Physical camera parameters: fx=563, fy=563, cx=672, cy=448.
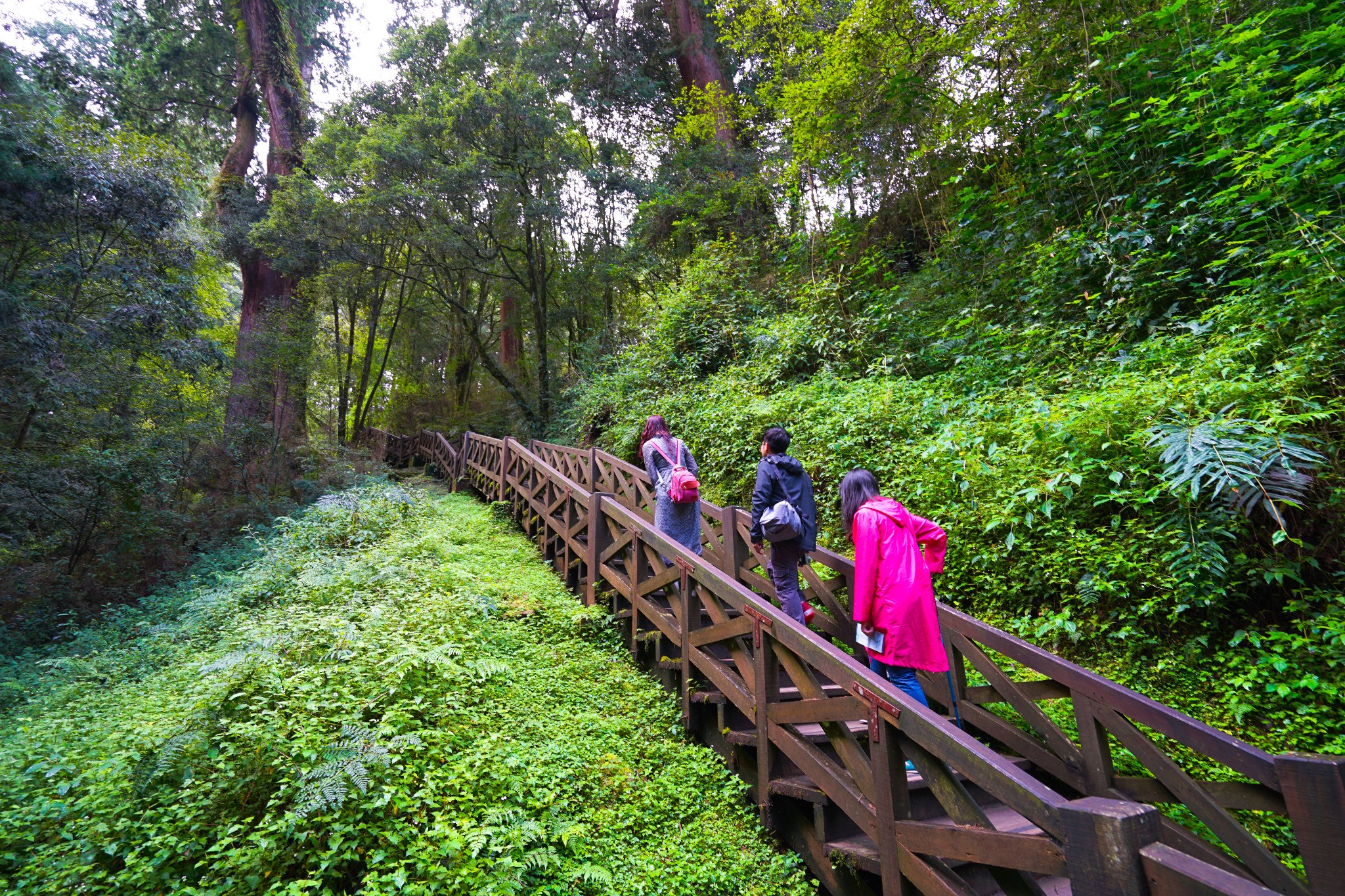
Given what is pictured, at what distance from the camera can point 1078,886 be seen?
1.54 metres

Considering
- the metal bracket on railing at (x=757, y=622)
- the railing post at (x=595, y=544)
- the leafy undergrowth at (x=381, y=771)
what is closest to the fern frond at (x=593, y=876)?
the leafy undergrowth at (x=381, y=771)

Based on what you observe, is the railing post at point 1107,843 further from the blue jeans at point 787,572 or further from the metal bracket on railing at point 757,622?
the blue jeans at point 787,572

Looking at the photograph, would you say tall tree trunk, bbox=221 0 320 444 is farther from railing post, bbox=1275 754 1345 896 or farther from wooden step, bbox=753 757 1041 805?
railing post, bbox=1275 754 1345 896

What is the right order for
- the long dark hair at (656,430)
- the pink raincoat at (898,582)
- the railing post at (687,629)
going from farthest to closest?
the long dark hair at (656,430)
the railing post at (687,629)
the pink raincoat at (898,582)

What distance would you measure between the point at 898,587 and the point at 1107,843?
5.29ft

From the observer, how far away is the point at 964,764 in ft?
6.38

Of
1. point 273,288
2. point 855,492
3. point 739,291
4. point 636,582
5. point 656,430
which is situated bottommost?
point 636,582

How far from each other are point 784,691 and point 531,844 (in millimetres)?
1707

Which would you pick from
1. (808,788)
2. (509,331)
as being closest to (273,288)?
(509,331)

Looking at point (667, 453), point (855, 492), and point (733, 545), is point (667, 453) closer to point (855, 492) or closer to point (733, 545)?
point (733, 545)

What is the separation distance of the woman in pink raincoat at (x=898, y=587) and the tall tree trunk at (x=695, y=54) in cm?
1334

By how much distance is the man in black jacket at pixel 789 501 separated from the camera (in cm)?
410

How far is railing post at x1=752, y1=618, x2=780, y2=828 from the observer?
10.0 ft

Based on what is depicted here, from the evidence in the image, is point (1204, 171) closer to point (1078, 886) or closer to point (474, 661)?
point (1078, 886)
